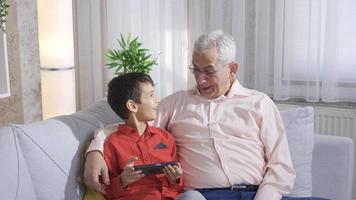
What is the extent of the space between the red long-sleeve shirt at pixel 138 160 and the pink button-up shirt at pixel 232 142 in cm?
8

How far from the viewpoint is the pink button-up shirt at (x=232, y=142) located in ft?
5.28

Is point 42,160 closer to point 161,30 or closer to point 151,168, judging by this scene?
point 151,168

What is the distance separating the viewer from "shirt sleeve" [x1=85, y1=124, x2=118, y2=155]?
1.50 metres

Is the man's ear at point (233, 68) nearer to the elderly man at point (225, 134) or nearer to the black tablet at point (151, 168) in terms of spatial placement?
the elderly man at point (225, 134)

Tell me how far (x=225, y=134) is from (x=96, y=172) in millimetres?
531

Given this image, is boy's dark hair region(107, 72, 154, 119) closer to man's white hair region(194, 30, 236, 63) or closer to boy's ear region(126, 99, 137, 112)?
boy's ear region(126, 99, 137, 112)

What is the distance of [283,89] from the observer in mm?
2725

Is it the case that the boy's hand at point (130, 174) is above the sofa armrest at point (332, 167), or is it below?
above

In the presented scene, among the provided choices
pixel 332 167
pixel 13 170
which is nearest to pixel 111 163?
pixel 13 170

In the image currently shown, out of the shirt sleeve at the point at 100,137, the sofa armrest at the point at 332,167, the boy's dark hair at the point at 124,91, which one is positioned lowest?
the sofa armrest at the point at 332,167

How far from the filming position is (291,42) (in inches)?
105

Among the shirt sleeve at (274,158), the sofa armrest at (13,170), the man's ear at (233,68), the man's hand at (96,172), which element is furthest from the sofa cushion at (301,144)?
the sofa armrest at (13,170)

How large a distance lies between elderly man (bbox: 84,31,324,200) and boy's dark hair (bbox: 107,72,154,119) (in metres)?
0.11

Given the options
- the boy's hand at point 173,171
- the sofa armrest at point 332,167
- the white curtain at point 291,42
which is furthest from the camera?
the white curtain at point 291,42
